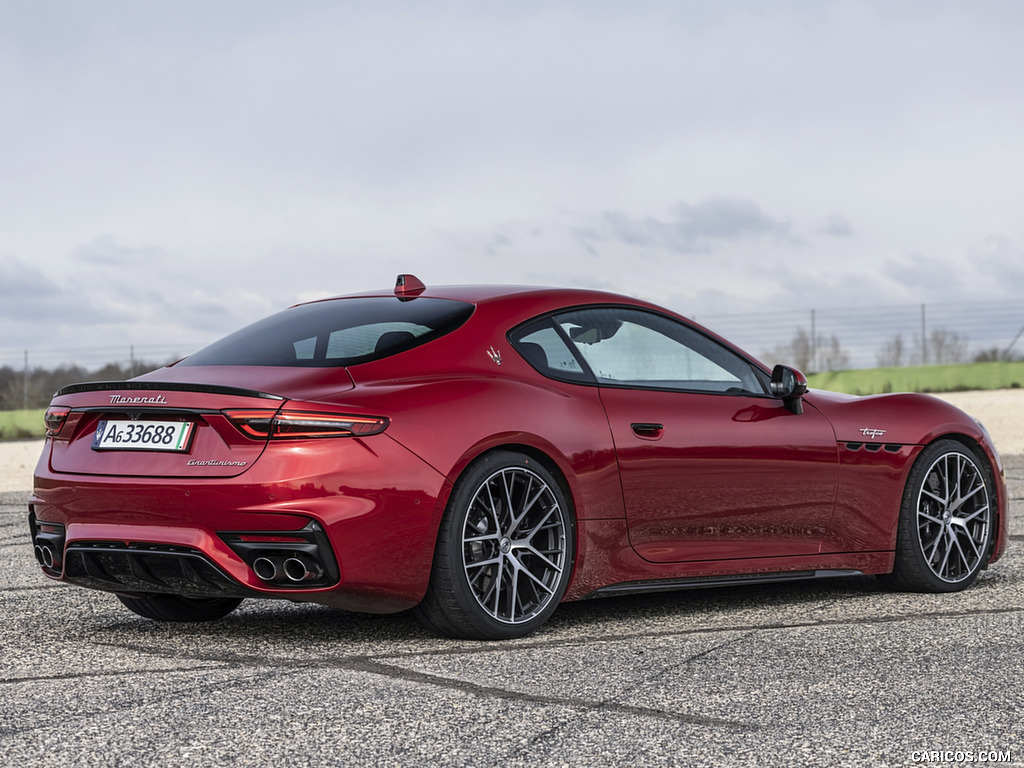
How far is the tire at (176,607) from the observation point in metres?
5.46

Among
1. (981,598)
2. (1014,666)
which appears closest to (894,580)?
(981,598)

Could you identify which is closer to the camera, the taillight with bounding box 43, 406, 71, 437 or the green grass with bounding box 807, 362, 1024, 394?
the taillight with bounding box 43, 406, 71, 437

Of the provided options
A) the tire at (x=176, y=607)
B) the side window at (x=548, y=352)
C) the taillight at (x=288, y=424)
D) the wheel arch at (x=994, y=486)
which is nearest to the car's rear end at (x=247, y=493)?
the taillight at (x=288, y=424)

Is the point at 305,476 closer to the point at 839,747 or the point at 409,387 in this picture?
the point at 409,387

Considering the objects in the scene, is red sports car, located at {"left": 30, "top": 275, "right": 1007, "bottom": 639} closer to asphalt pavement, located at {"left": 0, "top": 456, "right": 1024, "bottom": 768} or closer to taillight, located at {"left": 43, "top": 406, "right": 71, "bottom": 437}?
taillight, located at {"left": 43, "top": 406, "right": 71, "bottom": 437}

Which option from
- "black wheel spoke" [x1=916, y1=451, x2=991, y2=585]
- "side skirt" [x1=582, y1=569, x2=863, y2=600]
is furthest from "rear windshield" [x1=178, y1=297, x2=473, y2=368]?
"black wheel spoke" [x1=916, y1=451, x2=991, y2=585]

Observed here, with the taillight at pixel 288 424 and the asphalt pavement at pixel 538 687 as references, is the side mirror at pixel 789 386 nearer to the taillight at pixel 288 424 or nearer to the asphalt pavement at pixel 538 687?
the asphalt pavement at pixel 538 687

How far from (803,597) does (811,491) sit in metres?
0.61

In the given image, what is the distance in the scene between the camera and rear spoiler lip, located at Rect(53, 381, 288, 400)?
14.9 feet

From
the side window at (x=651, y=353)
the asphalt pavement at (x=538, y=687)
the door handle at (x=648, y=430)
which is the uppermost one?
the side window at (x=651, y=353)

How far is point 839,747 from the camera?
3.40m

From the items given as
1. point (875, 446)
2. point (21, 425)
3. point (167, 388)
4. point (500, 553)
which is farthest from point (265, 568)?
point (21, 425)

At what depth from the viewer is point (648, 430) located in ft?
17.5

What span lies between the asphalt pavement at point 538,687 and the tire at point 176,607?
9 cm
